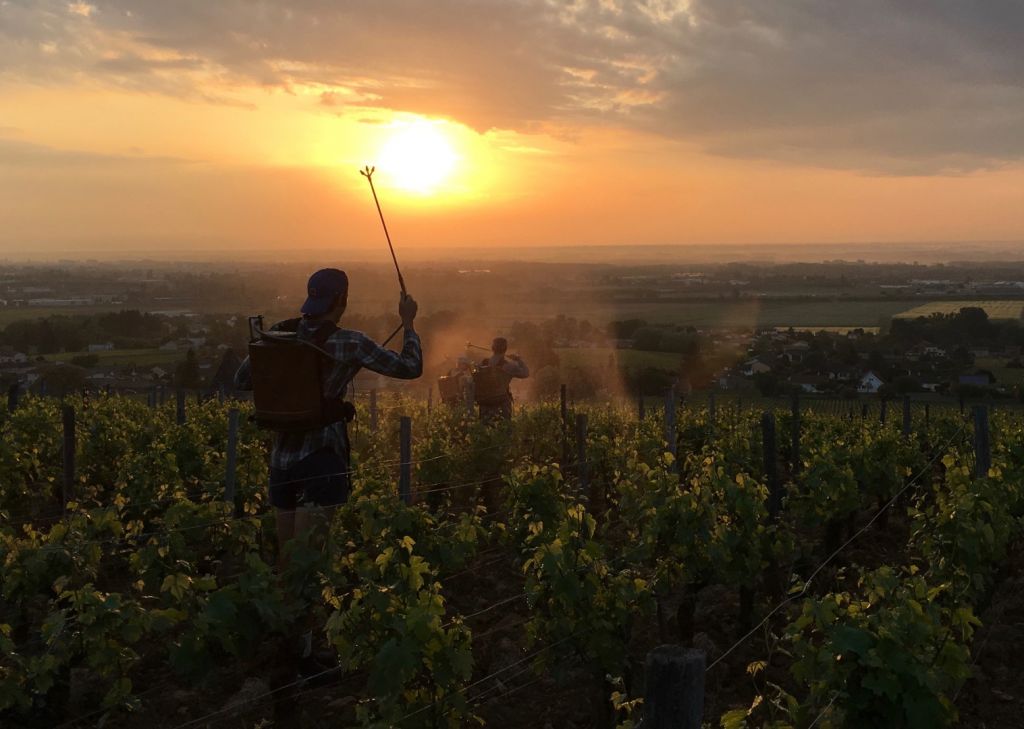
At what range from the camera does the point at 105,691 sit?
543 cm

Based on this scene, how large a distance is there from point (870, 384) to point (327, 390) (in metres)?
47.5

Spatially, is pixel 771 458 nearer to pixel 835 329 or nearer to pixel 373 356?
pixel 373 356

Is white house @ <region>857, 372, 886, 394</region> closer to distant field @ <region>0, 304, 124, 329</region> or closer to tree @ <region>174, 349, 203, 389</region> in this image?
tree @ <region>174, 349, 203, 389</region>

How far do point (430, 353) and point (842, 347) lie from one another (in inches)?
1189

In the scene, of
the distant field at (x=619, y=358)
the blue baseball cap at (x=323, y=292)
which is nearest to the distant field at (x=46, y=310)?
the distant field at (x=619, y=358)

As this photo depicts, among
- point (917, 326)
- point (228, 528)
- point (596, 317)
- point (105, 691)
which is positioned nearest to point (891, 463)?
point (228, 528)

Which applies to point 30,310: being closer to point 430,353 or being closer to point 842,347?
point 430,353

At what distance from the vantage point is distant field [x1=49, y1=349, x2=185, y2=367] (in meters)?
54.0

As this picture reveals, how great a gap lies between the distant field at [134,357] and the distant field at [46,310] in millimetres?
33495

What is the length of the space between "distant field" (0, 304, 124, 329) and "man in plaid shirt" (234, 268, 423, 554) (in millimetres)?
94010

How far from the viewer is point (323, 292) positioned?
5.36 m

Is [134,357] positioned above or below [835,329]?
above

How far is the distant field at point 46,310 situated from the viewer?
3637 inches

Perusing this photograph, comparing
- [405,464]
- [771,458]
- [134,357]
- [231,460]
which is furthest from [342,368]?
[134,357]
